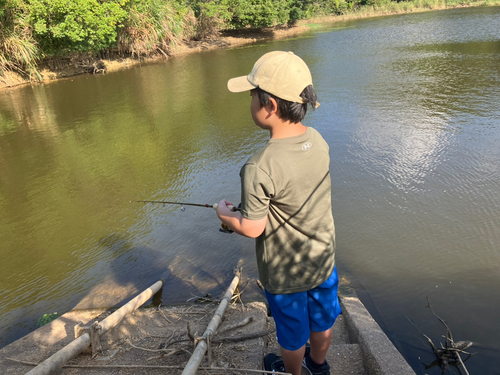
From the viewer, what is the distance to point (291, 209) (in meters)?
1.72

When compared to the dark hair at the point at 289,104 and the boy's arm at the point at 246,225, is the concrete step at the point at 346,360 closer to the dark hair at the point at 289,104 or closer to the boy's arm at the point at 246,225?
the boy's arm at the point at 246,225

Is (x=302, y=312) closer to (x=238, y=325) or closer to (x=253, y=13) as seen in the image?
(x=238, y=325)

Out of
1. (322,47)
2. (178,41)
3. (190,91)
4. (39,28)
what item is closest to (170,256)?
(190,91)

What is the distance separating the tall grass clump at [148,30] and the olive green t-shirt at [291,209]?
65.2ft

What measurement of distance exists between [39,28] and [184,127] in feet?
35.5

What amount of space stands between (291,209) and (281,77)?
1.86ft

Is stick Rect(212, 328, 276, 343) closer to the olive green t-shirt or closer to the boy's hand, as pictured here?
the olive green t-shirt

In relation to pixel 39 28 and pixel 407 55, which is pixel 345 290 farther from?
pixel 39 28

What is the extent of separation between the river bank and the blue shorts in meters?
16.8

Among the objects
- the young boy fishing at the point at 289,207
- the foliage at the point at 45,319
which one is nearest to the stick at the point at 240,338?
the young boy fishing at the point at 289,207

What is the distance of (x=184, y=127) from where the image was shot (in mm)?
8594

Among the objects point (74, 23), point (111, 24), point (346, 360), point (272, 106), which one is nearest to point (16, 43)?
point (74, 23)

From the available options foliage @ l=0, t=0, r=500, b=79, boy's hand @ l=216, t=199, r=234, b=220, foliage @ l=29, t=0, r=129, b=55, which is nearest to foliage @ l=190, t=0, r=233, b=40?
foliage @ l=0, t=0, r=500, b=79

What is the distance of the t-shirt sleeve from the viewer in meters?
1.57
